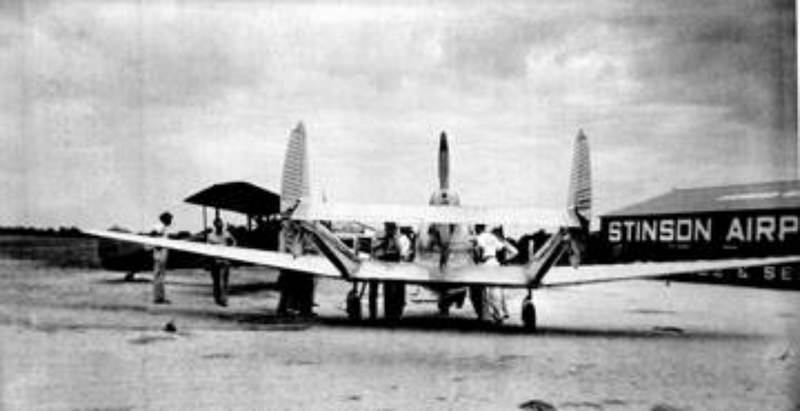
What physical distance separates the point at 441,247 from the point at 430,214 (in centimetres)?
251

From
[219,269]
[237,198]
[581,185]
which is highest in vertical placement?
[237,198]

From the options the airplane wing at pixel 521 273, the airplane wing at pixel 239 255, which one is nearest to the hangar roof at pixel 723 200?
the airplane wing at pixel 521 273

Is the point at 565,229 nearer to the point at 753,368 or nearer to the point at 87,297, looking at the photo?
the point at 753,368

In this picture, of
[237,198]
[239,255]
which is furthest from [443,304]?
[237,198]

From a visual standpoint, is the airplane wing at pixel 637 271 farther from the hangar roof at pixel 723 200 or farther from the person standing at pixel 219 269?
the hangar roof at pixel 723 200

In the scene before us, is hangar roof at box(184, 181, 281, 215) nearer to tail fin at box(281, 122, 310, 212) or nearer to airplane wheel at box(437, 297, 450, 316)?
airplane wheel at box(437, 297, 450, 316)

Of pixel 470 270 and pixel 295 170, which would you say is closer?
pixel 295 170

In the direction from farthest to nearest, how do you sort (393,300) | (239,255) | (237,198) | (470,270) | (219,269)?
(237,198) < (219,269) < (393,300) < (239,255) < (470,270)

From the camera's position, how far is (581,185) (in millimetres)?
10461

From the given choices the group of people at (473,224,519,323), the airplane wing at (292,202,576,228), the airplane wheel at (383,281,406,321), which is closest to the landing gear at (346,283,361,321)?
the airplane wheel at (383,281,406,321)

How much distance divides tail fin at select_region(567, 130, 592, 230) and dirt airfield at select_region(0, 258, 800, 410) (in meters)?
1.76

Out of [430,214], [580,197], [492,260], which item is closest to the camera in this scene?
[430,214]

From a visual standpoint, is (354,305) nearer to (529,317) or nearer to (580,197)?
(529,317)

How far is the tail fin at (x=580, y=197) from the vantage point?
33.9 ft
